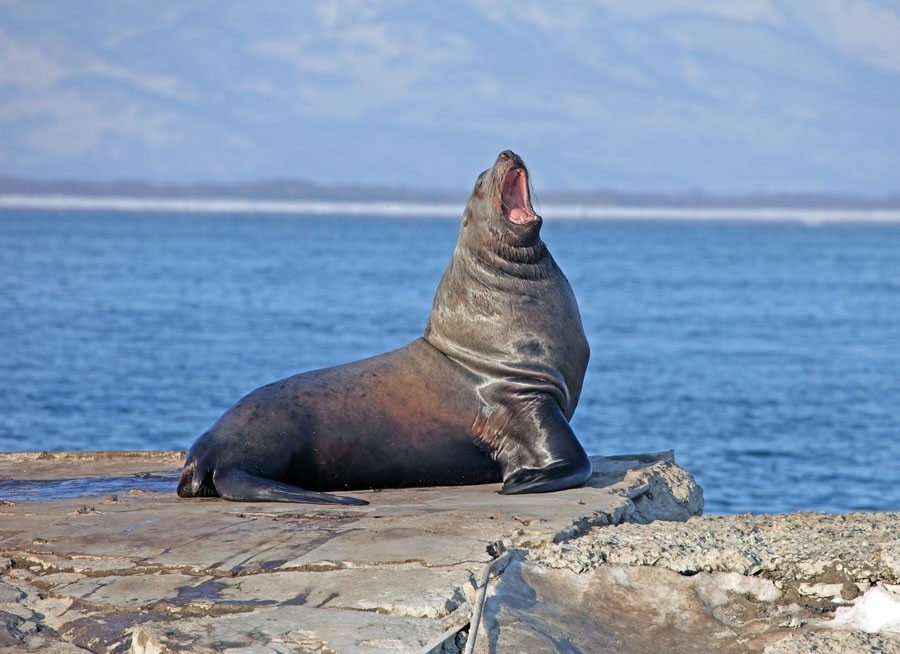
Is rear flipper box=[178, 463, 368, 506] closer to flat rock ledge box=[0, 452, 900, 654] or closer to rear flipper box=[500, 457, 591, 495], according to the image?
flat rock ledge box=[0, 452, 900, 654]

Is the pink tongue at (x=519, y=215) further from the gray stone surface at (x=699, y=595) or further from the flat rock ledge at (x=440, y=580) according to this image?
the gray stone surface at (x=699, y=595)

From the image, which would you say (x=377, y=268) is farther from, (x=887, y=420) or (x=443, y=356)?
(x=443, y=356)

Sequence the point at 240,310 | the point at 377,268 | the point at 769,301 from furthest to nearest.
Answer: the point at 377,268 → the point at 769,301 → the point at 240,310

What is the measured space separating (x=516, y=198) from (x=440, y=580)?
3256mm

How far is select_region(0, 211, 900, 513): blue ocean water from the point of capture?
15.3 m

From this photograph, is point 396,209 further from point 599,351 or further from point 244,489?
point 244,489

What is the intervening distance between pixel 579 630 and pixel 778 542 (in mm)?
1142

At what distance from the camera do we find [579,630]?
4922 mm

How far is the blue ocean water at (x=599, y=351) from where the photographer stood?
15312mm

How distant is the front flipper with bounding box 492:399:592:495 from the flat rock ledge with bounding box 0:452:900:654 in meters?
0.33

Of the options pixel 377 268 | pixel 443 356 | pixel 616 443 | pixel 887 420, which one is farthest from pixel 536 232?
pixel 377 268

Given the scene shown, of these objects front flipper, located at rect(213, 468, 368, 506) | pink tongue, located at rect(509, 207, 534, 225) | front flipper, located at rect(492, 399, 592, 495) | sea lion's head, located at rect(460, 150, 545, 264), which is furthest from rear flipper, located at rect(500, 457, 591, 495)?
pink tongue, located at rect(509, 207, 534, 225)

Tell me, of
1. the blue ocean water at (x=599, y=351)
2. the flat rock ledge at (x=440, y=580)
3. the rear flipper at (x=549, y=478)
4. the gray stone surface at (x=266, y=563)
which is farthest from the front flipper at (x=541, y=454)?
the blue ocean water at (x=599, y=351)

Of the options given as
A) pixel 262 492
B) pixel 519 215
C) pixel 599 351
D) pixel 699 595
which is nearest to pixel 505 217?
pixel 519 215
